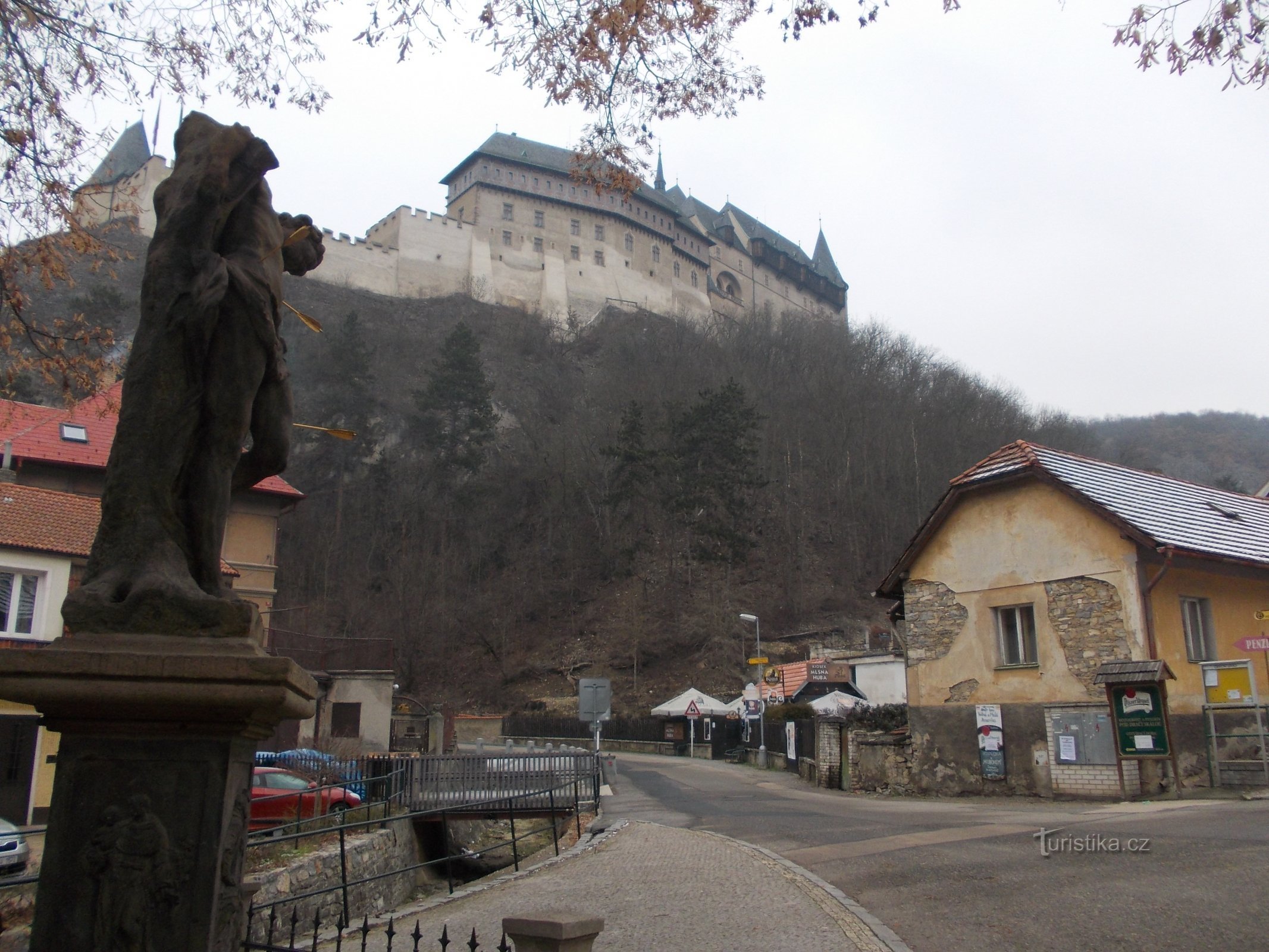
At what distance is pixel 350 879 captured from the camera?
13.2 m

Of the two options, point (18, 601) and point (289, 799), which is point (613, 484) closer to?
point (18, 601)

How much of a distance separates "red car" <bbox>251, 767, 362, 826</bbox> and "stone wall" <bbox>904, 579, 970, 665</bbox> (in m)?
11.5

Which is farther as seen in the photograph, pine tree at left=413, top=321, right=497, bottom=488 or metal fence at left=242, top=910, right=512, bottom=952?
pine tree at left=413, top=321, right=497, bottom=488

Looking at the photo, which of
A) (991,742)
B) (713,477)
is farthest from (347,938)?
(713,477)

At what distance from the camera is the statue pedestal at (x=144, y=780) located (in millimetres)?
3709

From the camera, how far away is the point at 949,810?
15750 mm

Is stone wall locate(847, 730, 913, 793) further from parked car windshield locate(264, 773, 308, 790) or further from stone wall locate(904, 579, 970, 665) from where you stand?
parked car windshield locate(264, 773, 308, 790)

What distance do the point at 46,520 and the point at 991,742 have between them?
788 inches

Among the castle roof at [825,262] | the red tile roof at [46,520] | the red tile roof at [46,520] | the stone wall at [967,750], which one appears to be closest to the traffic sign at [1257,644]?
the stone wall at [967,750]

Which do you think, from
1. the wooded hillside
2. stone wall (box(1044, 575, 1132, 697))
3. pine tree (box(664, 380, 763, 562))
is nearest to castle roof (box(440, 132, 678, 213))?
the wooded hillside

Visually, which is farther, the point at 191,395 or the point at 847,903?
the point at 847,903

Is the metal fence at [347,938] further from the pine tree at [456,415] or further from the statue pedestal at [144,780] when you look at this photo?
the pine tree at [456,415]

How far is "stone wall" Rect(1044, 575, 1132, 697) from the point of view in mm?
17750

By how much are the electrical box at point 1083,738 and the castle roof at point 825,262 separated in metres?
110
